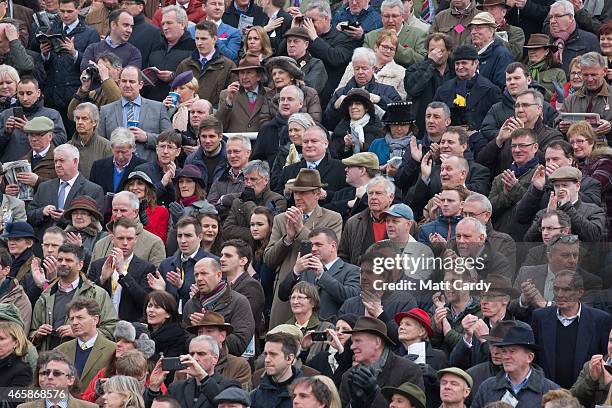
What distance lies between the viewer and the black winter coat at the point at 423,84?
76.8 ft

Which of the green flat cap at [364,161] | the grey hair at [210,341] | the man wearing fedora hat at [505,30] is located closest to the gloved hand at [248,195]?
the green flat cap at [364,161]

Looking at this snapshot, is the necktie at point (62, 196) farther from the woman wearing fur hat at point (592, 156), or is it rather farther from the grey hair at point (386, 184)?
the woman wearing fur hat at point (592, 156)

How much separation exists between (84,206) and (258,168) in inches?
69.9

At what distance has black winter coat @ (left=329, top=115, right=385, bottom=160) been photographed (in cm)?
2267

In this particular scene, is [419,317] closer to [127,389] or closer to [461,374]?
[461,374]

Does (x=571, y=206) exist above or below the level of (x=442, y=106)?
above

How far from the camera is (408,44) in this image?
969 inches

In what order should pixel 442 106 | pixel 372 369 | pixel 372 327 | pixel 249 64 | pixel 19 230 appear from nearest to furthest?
pixel 372 369 → pixel 372 327 → pixel 19 230 → pixel 442 106 → pixel 249 64

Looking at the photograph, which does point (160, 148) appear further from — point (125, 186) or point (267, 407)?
point (267, 407)

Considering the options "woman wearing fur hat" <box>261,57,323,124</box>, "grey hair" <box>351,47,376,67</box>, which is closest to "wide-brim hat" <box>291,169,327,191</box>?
"woman wearing fur hat" <box>261,57,323,124</box>

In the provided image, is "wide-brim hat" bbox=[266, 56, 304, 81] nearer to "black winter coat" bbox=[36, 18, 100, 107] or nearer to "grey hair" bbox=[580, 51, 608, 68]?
"black winter coat" bbox=[36, 18, 100, 107]

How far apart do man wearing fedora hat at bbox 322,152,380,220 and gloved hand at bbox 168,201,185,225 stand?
148cm

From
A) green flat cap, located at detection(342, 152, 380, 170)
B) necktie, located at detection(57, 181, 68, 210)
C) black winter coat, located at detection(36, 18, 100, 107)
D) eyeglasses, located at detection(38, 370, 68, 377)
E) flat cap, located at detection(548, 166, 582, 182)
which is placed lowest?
black winter coat, located at detection(36, 18, 100, 107)

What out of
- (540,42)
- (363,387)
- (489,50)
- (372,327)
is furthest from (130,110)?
(363,387)
